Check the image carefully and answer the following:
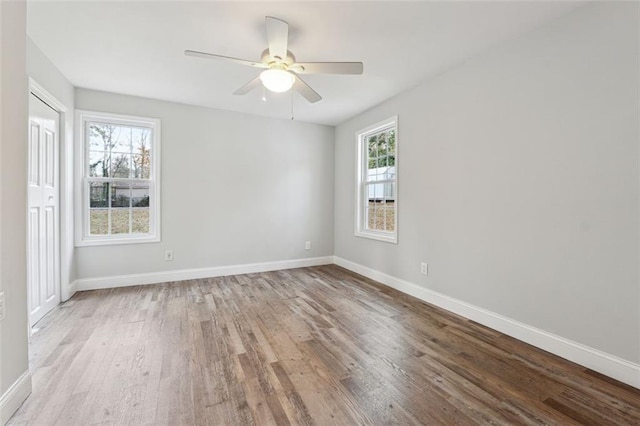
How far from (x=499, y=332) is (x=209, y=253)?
3711 millimetres

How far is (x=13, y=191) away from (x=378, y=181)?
3.71 metres

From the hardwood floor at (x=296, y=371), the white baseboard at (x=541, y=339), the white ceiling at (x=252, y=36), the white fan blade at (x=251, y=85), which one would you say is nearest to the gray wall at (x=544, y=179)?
the white baseboard at (x=541, y=339)

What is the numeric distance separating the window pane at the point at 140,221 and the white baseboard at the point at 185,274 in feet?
1.99

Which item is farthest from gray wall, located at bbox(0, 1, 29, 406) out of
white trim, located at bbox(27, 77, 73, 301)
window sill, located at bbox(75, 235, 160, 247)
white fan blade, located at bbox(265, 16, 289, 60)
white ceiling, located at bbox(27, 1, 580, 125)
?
window sill, located at bbox(75, 235, 160, 247)

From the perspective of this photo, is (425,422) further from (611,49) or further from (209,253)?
(209,253)

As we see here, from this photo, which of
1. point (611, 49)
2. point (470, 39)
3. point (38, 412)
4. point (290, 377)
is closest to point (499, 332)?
point (290, 377)

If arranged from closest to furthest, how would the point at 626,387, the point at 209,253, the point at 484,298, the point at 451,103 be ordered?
the point at 626,387
the point at 484,298
the point at 451,103
the point at 209,253

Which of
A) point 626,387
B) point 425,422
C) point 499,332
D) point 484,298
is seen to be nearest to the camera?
point 425,422

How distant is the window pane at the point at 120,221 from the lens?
3744mm

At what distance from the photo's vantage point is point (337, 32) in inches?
Result: 90.9

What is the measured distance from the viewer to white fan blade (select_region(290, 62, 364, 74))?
2.15 m

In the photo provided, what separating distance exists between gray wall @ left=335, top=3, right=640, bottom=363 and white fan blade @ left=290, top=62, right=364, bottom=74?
4.31 feet

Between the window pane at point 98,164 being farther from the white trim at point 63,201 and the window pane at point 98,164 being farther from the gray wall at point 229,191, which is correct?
the gray wall at point 229,191

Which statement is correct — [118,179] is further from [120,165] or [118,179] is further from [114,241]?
[114,241]
